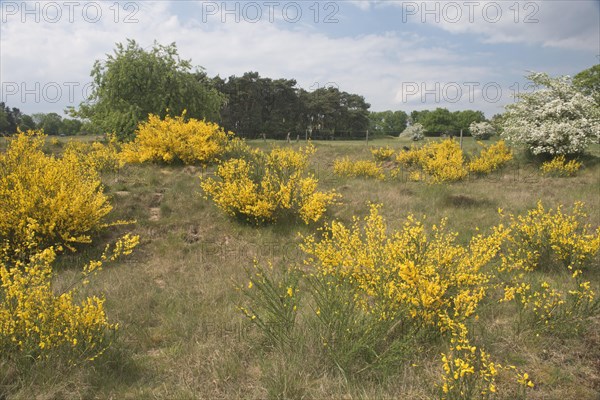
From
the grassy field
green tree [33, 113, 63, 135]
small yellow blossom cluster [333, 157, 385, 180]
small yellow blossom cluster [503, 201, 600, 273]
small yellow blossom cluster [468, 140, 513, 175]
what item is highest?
green tree [33, 113, 63, 135]

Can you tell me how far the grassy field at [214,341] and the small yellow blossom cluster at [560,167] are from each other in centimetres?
565

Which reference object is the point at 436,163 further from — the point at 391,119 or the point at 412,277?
the point at 391,119

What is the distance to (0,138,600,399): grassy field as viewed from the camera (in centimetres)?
276

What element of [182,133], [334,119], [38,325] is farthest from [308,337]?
[334,119]

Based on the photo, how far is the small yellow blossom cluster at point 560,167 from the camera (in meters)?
12.2

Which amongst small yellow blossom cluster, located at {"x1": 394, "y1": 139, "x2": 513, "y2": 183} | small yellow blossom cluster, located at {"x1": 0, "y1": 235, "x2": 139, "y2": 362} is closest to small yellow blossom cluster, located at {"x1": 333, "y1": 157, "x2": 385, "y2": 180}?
small yellow blossom cluster, located at {"x1": 394, "y1": 139, "x2": 513, "y2": 183}

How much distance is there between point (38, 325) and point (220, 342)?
136 centimetres

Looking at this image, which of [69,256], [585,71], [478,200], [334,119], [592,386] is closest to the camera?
[592,386]

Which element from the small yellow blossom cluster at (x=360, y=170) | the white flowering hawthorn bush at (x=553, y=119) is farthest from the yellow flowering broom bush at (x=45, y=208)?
the white flowering hawthorn bush at (x=553, y=119)

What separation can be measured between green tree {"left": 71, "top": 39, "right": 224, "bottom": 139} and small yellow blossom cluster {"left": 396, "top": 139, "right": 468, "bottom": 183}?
10386 mm

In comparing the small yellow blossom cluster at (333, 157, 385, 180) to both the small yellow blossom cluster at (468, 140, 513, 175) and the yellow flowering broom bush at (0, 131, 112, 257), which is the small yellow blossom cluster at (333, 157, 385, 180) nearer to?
the small yellow blossom cluster at (468, 140, 513, 175)

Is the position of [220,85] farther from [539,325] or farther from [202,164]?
[539,325]

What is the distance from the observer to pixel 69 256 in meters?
5.53

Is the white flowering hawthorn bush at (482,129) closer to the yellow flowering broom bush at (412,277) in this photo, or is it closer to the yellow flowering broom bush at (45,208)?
the yellow flowering broom bush at (412,277)
